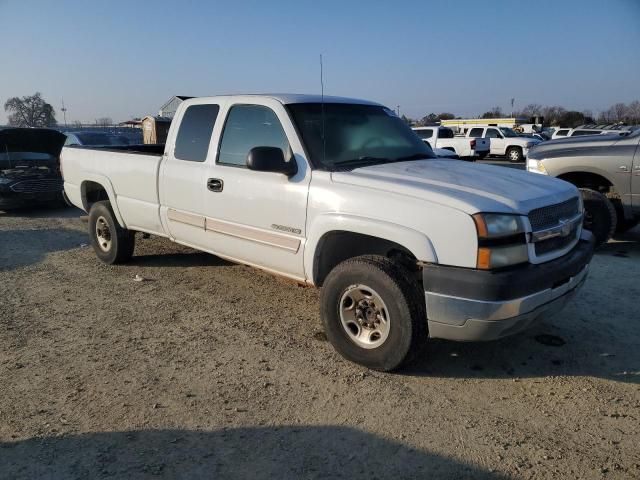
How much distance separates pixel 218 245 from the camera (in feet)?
15.1

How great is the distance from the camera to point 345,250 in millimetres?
3875

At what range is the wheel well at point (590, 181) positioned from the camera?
693 centimetres

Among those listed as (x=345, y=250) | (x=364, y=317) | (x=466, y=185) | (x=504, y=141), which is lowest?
(x=364, y=317)

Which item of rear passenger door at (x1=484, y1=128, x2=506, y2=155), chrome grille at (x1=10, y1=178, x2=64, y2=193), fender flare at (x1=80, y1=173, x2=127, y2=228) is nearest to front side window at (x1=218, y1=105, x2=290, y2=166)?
fender flare at (x1=80, y1=173, x2=127, y2=228)

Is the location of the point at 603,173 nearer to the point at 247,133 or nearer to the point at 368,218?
the point at 368,218

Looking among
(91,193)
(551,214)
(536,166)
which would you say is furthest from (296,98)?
(536,166)

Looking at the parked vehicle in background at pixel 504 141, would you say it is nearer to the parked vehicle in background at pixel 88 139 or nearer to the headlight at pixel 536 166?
the parked vehicle in background at pixel 88 139

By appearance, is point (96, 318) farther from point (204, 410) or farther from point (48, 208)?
point (48, 208)

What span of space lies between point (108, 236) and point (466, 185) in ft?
15.0

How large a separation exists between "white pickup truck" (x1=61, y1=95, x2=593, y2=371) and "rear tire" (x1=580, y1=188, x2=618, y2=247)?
3016 mm

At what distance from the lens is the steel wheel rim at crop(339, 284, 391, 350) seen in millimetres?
3416

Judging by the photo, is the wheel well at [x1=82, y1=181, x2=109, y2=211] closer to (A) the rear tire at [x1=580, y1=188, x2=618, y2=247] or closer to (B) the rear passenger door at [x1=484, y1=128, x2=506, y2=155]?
(A) the rear tire at [x1=580, y1=188, x2=618, y2=247]

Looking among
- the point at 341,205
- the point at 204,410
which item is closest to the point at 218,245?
the point at 341,205

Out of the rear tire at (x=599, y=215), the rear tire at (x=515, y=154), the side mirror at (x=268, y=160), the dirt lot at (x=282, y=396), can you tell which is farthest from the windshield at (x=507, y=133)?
the side mirror at (x=268, y=160)
